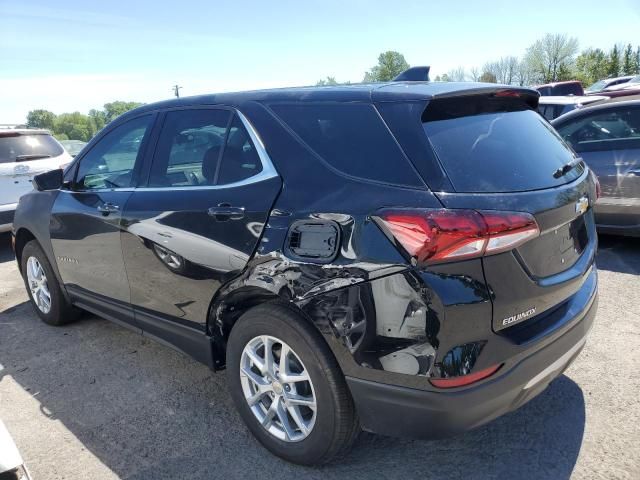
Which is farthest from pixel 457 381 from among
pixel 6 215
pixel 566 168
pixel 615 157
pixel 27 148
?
pixel 27 148

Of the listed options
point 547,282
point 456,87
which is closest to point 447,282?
point 547,282

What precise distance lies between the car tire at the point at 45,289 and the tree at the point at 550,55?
2579 inches

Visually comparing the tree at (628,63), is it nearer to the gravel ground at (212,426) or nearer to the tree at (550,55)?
the tree at (550,55)

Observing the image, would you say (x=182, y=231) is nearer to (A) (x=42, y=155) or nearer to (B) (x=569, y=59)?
(A) (x=42, y=155)

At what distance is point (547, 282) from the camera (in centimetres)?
224

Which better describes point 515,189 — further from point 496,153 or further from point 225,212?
point 225,212

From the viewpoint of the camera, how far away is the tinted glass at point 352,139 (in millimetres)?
2166

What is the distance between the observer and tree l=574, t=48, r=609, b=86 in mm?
54969

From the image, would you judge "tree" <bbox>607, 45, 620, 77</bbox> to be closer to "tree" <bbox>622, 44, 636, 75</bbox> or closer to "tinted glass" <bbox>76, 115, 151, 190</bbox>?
"tree" <bbox>622, 44, 636, 75</bbox>

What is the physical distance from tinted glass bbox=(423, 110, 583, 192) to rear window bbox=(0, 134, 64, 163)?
22.6 ft

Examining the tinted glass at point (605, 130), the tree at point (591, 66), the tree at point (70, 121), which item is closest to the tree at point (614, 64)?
the tree at point (591, 66)

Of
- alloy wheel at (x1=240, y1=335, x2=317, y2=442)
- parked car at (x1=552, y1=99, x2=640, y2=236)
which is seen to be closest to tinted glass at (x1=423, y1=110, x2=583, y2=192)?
alloy wheel at (x1=240, y1=335, x2=317, y2=442)

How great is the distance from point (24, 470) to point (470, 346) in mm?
1759

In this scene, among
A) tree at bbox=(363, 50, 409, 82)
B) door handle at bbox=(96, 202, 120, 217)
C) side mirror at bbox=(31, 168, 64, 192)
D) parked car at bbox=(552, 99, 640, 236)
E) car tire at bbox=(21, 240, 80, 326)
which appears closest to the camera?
door handle at bbox=(96, 202, 120, 217)
